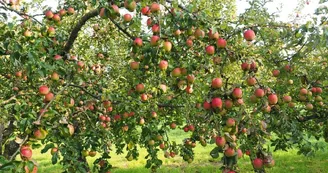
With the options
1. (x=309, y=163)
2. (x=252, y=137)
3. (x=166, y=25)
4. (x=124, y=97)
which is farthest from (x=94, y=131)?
(x=309, y=163)

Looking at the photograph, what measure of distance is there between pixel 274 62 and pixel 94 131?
7.35 feet

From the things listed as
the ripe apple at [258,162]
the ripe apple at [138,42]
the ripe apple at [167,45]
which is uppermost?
the ripe apple at [138,42]

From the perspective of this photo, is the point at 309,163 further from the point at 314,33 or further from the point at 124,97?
the point at 314,33

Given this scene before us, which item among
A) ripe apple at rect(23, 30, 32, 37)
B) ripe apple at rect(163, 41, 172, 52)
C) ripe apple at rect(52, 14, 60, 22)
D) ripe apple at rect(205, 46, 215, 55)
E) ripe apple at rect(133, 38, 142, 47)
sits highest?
ripe apple at rect(52, 14, 60, 22)

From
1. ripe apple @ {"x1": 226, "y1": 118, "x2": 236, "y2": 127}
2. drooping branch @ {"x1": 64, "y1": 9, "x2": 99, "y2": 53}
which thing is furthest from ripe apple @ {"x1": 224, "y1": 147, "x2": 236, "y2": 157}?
drooping branch @ {"x1": 64, "y1": 9, "x2": 99, "y2": 53}

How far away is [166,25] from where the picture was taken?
282cm

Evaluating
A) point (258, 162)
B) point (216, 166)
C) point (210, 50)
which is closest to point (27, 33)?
point (210, 50)

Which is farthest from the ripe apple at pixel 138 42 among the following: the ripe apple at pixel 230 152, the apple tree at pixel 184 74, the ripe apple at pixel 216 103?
the ripe apple at pixel 230 152

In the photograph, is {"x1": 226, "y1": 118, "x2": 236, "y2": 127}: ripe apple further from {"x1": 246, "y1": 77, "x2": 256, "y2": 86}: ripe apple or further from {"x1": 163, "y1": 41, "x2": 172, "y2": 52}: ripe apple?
{"x1": 163, "y1": 41, "x2": 172, "y2": 52}: ripe apple

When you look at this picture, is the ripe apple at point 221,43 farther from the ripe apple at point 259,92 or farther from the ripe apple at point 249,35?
the ripe apple at point 259,92

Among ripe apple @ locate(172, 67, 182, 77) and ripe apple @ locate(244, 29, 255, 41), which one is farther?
ripe apple @ locate(172, 67, 182, 77)

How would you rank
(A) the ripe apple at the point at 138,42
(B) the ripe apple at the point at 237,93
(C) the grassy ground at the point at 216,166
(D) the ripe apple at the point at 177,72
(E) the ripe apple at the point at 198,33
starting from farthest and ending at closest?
(C) the grassy ground at the point at 216,166 → (A) the ripe apple at the point at 138,42 → (D) the ripe apple at the point at 177,72 → (E) the ripe apple at the point at 198,33 → (B) the ripe apple at the point at 237,93

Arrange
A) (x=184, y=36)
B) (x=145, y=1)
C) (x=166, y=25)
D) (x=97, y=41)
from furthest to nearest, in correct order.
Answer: (x=97, y=41)
(x=184, y=36)
(x=166, y=25)
(x=145, y=1)

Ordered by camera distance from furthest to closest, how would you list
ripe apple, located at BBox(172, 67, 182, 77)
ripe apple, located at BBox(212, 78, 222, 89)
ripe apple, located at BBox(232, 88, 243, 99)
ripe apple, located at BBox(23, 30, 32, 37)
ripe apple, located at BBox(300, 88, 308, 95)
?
ripe apple, located at BBox(300, 88, 308, 95) < ripe apple, located at BBox(23, 30, 32, 37) < ripe apple, located at BBox(172, 67, 182, 77) < ripe apple, located at BBox(212, 78, 222, 89) < ripe apple, located at BBox(232, 88, 243, 99)
